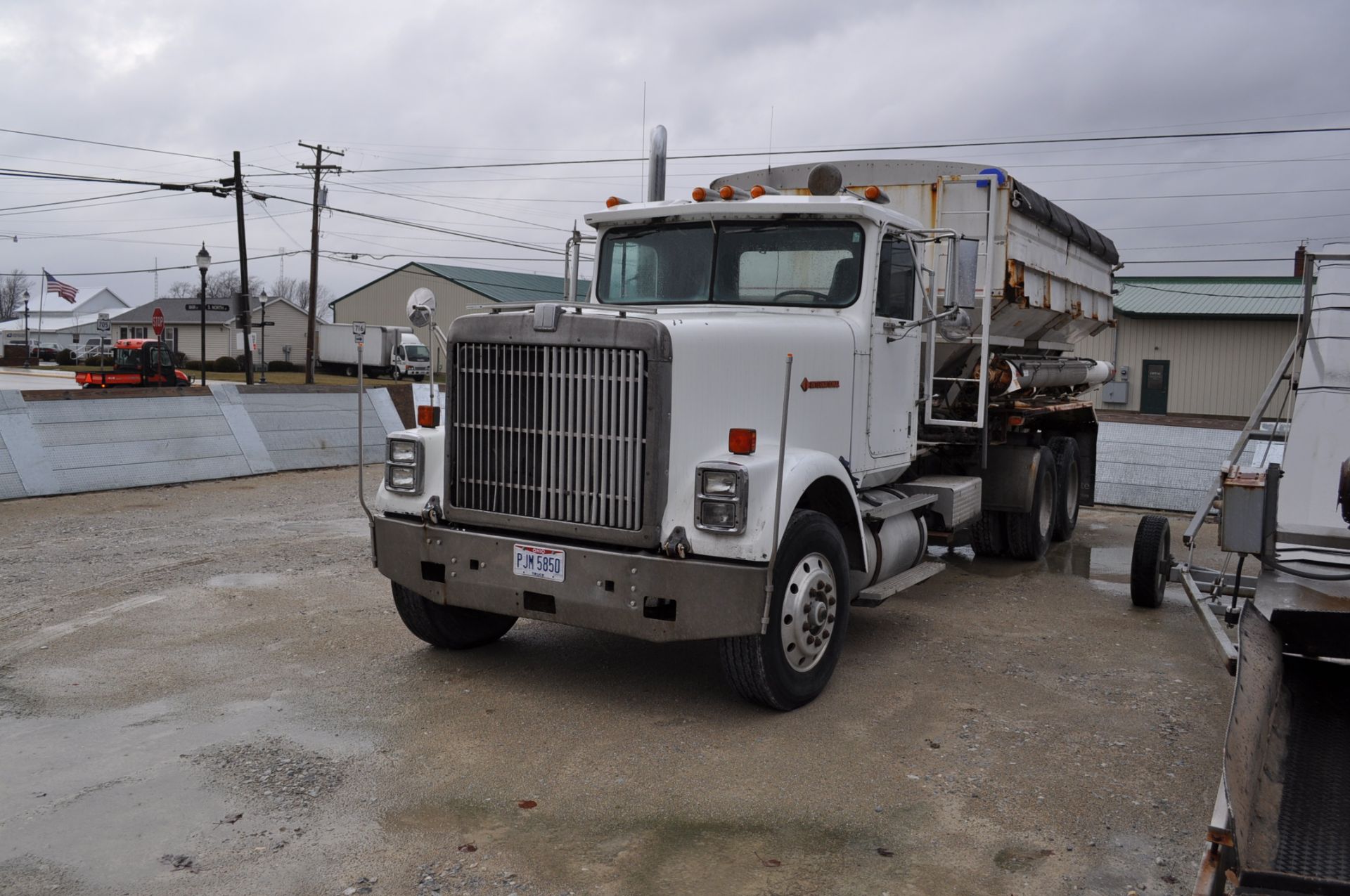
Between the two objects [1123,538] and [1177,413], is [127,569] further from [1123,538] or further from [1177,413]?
[1177,413]

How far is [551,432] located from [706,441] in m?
0.79

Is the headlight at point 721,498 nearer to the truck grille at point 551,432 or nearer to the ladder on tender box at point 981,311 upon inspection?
the truck grille at point 551,432

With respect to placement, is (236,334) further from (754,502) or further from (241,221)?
(754,502)

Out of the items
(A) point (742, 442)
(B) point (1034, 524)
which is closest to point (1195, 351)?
(B) point (1034, 524)

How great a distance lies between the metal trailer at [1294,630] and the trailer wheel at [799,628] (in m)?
1.89

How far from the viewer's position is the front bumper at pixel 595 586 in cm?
531

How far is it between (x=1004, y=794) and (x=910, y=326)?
3215mm

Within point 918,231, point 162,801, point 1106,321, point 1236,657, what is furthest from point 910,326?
point 1106,321

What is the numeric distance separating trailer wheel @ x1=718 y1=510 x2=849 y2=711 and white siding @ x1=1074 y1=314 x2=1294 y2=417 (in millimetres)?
31818

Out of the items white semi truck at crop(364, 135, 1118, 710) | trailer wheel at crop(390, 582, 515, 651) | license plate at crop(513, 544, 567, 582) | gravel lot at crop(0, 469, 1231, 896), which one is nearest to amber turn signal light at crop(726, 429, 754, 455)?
white semi truck at crop(364, 135, 1118, 710)

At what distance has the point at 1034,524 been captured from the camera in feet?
33.8

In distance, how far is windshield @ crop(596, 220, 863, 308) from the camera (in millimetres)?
6723

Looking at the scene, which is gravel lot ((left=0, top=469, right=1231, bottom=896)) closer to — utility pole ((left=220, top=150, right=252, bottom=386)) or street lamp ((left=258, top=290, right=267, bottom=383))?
utility pole ((left=220, top=150, right=252, bottom=386))

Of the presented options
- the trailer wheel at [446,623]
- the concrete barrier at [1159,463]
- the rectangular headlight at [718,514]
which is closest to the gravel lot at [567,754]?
the trailer wheel at [446,623]
